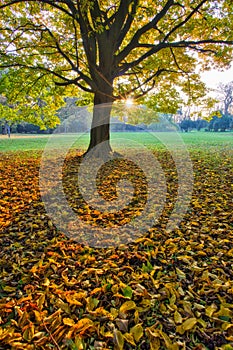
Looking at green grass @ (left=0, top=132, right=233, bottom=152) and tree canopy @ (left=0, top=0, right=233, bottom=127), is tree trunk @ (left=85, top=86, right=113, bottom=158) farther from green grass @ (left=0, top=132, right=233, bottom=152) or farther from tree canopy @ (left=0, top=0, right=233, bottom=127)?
green grass @ (left=0, top=132, right=233, bottom=152)

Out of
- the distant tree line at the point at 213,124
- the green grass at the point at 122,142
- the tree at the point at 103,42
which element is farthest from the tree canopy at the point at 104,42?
the distant tree line at the point at 213,124

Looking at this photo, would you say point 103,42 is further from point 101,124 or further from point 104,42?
point 101,124

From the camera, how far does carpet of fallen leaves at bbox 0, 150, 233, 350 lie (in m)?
1.55

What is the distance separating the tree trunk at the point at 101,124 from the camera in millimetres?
8234

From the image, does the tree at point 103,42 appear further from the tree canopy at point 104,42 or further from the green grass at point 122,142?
the green grass at point 122,142

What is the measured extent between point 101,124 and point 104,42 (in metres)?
2.67

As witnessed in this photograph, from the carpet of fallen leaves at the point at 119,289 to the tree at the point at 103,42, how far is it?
5.93m

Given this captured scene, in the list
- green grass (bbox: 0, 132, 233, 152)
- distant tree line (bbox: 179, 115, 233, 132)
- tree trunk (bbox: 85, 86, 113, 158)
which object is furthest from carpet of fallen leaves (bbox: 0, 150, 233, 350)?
distant tree line (bbox: 179, 115, 233, 132)

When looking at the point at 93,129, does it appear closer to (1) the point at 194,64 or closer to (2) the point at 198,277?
(1) the point at 194,64

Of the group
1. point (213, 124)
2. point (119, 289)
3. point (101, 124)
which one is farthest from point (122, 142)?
point (213, 124)

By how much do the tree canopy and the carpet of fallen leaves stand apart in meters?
5.99

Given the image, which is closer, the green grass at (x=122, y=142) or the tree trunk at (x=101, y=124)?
the tree trunk at (x=101, y=124)

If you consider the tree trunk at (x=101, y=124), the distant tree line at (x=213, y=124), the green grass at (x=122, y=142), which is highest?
the distant tree line at (x=213, y=124)

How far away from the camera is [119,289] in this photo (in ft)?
6.57
